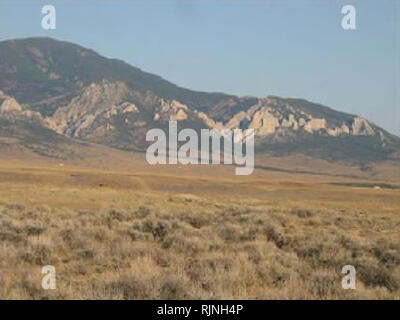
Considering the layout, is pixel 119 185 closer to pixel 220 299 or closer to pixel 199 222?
pixel 199 222

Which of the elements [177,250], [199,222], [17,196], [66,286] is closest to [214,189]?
[17,196]

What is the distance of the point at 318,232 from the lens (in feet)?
64.4

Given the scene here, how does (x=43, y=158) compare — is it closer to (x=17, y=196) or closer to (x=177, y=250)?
(x=17, y=196)

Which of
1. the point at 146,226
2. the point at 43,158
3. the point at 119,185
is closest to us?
the point at 146,226

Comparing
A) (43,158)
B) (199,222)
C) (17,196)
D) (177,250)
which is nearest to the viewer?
(177,250)

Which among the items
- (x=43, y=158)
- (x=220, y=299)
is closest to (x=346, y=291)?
(x=220, y=299)

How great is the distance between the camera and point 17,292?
411 inches
